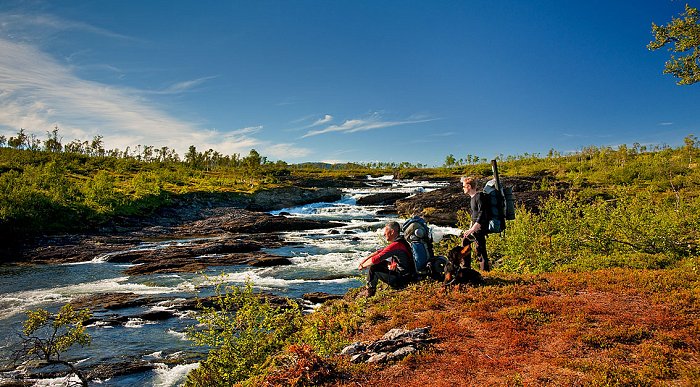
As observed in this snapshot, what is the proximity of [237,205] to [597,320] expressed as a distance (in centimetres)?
6686

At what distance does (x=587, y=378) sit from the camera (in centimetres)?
648

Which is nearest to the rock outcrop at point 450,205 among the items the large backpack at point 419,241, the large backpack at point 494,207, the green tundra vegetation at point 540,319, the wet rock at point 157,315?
the green tundra vegetation at point 540,319

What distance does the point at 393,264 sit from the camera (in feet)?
40.3

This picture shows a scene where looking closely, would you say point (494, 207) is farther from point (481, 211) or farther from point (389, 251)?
point (389, 251)

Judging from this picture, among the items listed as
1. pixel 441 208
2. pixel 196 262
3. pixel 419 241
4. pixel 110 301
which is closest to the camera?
pixel 419 241

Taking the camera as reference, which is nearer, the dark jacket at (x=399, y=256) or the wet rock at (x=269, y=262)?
the dark jacket at (x=399, y=256)

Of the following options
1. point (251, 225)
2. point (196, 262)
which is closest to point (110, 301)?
point (196, 262)

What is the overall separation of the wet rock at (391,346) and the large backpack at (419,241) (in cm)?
338

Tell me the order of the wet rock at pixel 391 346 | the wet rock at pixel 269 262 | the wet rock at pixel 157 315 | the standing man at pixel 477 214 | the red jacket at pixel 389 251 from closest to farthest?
the wet rock at pixel 391 346
the standing man at pixel 477 214
the red jacket at pixel 389 251
the wet rock at pixel 157 315
the wet rock at pixel 269 262

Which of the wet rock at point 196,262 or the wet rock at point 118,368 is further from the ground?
the wet rock at point 196,262

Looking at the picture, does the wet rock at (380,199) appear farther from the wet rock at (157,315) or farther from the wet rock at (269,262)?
the wet rock at (157,315)

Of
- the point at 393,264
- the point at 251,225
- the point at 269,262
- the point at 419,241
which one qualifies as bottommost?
the point at 269,262

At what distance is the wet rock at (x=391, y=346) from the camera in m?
8.20

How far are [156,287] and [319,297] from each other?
427 inches
